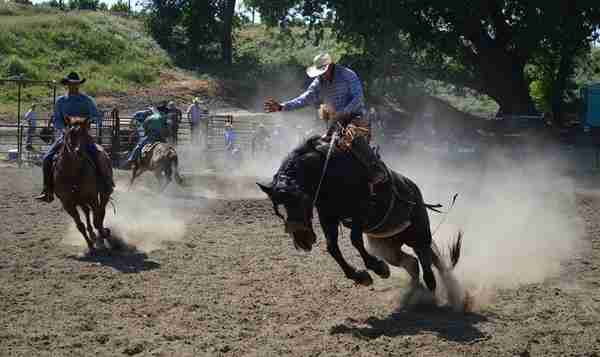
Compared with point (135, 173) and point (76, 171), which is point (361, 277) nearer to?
point (76, 171)

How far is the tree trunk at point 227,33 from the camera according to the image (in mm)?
47000

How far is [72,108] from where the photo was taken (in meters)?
9.97

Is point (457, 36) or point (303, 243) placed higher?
point (457, 36)

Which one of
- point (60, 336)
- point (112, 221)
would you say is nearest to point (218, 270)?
point (60, 336)

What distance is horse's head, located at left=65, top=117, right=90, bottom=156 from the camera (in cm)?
941

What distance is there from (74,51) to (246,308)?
121 feet

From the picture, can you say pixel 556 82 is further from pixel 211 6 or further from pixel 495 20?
pixel 211 6

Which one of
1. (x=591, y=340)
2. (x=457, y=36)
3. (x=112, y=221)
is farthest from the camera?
(x=457, y=36)

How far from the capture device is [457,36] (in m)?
31.5

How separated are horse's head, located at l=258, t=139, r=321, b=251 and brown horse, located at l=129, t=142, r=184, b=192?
32.1 ft

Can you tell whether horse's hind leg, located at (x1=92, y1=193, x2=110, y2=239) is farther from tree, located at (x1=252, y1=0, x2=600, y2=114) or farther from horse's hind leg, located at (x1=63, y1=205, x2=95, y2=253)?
tree, located at (x1=252, y1=0, x2=600, y2=114)

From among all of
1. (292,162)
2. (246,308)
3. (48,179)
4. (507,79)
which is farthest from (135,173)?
(507,79)

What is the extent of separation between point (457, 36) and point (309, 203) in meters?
26.4

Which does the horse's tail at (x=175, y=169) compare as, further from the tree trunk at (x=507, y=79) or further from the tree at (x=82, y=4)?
the tree at (x=82, y=4)
